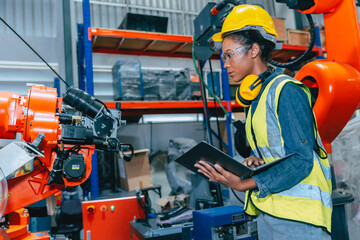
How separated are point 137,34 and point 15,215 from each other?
114 inches

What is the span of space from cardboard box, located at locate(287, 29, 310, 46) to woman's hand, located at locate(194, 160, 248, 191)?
14.0 feet

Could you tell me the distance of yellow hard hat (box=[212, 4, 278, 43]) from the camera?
1229 millimetres

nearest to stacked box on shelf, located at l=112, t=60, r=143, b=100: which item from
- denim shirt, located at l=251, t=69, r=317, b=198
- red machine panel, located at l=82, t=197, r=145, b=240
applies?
red machine panel, located at l=82, t=197, r=145, b=240

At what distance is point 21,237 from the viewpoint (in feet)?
4.54

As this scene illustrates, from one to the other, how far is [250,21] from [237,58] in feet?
0.52

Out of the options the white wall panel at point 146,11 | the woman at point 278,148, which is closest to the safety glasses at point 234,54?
the woman at point 278,148

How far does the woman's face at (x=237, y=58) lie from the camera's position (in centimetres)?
125

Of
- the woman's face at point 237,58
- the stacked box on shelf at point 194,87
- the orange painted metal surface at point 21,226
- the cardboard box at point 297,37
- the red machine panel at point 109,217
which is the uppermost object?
the cardboard box at point 297,37

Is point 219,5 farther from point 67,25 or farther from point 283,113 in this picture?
point 67,25

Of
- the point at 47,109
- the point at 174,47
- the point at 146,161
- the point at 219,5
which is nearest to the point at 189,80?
the point at 174,47

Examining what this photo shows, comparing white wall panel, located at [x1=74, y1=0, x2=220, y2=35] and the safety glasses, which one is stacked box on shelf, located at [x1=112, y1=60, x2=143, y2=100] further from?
the safety glasses

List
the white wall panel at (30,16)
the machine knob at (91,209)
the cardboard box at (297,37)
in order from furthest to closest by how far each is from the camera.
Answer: the white wall panel at (30,16)
the cardboard box at (297,37)
the machine knob at (91,209)

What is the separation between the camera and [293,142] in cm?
103

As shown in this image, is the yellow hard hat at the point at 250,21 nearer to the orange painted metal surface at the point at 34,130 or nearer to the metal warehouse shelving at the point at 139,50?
the orange painted metal surface at the point at 34,130
